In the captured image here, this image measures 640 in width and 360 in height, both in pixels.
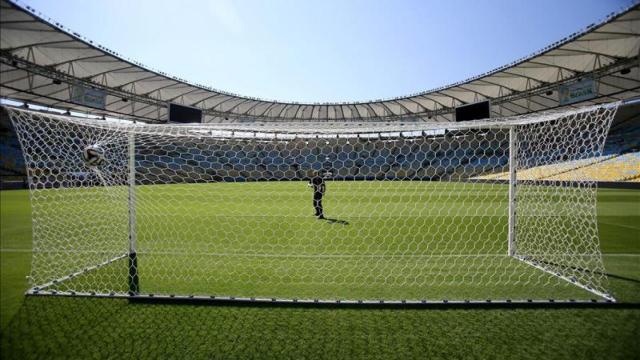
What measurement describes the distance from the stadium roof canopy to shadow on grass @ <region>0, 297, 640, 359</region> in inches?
462

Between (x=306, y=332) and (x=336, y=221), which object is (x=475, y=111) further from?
(x=306, y=332)

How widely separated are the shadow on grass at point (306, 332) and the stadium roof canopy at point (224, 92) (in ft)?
38.5

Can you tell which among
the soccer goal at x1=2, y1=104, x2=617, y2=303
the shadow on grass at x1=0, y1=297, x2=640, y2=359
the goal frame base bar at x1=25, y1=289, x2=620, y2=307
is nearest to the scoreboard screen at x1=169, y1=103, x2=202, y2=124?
the soccer goal at x1=2, y1=104, x2=617, y2=303

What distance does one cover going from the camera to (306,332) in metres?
2.11

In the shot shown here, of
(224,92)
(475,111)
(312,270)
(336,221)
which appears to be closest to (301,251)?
(312,270)

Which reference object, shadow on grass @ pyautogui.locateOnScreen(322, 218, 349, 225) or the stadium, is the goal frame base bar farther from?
shadow on grass @ pyautogui.locateOnScreen(322, 218, 349, 225)

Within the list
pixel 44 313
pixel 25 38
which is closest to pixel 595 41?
pixel 44 313

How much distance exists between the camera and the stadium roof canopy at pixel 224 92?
37.8 ft

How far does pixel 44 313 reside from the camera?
236cm

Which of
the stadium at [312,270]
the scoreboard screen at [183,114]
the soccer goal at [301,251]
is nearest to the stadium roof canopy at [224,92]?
the scoreboard screen at [183,114]

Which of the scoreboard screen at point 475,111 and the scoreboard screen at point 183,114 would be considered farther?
the scoreboard screen at point 183,114

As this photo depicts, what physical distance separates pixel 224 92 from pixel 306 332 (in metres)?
21.8

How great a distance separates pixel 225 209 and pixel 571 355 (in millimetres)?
7791

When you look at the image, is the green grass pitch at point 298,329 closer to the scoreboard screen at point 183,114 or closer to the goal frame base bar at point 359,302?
the goal frame base bar at point 359,302
